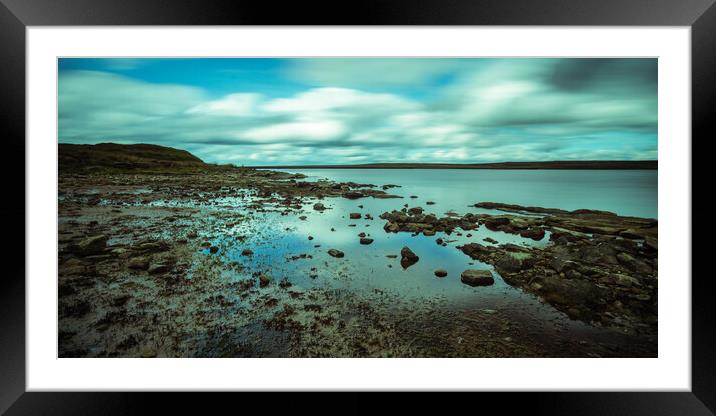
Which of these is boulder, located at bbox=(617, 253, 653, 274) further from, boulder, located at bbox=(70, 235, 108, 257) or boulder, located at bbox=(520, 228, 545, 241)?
boulder, located at bbox=(70, 235, 108, 257)

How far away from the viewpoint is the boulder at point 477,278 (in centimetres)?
507

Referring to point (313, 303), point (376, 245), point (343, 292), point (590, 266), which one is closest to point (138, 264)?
point (313, 303)

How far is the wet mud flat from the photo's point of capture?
3.40 metres

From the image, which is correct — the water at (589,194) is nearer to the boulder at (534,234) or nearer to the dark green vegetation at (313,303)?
the dark green vegetation at (313,303)

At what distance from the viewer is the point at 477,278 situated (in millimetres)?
5082

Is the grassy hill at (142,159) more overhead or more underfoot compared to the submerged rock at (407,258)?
more overhead

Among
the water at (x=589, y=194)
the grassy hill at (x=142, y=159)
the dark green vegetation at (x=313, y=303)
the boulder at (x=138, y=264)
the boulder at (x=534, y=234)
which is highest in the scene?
the grassy hill at (x=142, y=159)

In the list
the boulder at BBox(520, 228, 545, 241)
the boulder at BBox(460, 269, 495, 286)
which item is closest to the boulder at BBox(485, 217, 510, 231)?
the boulder at BBox(520, 228, 545, 241)

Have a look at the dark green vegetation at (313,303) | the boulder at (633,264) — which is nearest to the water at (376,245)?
the dark green vegetation at (313,303)
